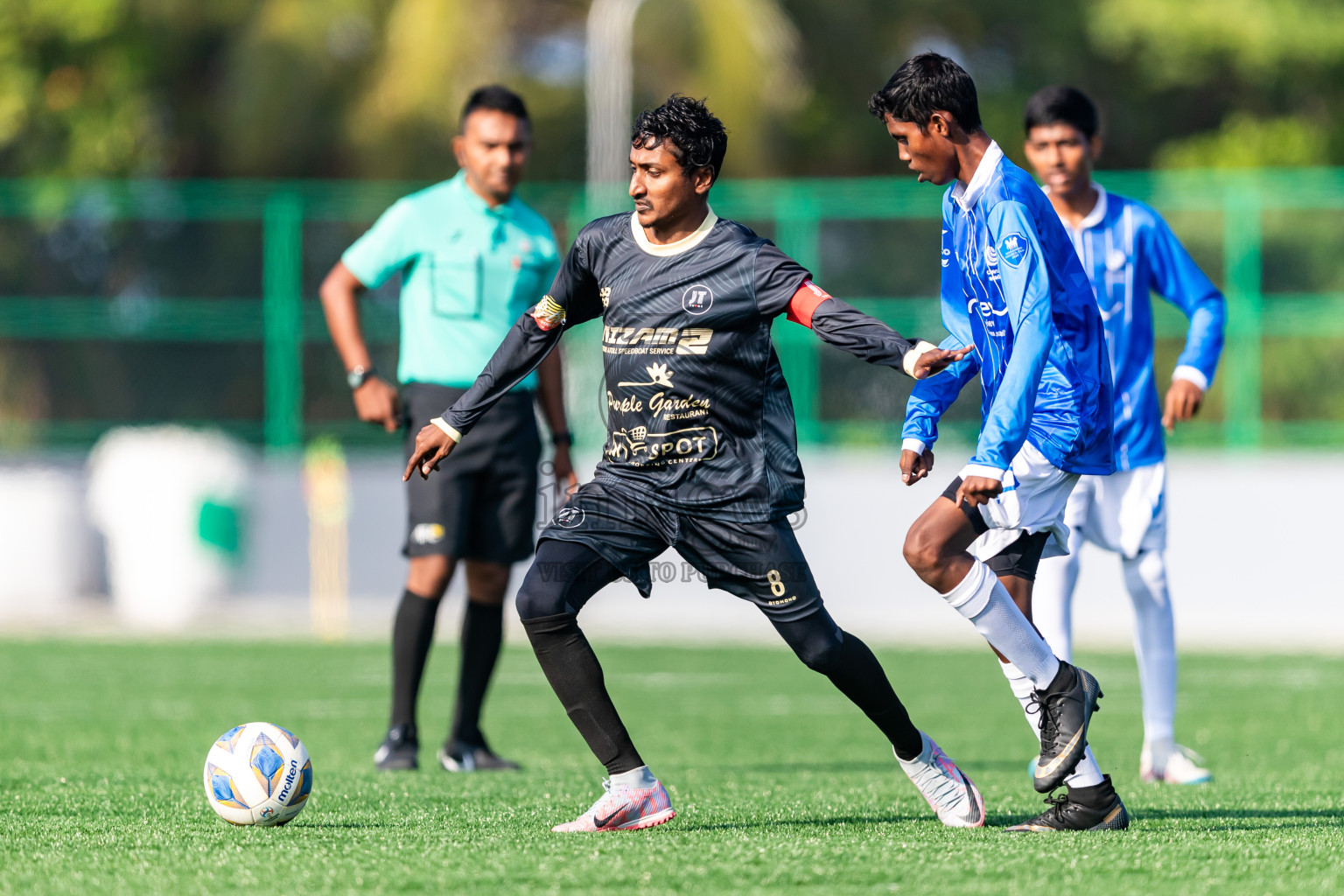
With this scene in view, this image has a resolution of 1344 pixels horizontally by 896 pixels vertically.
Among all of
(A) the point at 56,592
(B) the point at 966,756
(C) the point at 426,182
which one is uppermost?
(C) the point at 426,182

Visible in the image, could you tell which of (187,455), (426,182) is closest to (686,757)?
(187,455)

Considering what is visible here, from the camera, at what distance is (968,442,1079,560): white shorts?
4.95 metres

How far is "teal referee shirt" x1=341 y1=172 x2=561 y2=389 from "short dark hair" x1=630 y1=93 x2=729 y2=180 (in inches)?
84.7

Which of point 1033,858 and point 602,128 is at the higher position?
point 602,128

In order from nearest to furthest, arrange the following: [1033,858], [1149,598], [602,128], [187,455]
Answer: [1033,858] < [1149,598] < [187,455] < [602,128]

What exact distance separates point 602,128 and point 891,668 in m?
11.2

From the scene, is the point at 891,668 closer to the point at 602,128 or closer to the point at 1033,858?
the point at 1033,858

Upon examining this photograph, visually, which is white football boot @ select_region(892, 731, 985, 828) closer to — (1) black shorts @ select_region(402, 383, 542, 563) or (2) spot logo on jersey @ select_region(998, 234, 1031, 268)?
(2) spot logo on jersey @ select_region(998, 234, 1031, 268)

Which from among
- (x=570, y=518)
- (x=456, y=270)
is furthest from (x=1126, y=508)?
(x=456, y=270)

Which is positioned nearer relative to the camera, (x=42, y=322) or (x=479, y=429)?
(x=479, y=429)

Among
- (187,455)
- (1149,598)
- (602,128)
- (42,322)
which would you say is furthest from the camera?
(602,128)

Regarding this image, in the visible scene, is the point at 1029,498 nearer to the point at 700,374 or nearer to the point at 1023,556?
the point at 1023,556

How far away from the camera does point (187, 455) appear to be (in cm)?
1536

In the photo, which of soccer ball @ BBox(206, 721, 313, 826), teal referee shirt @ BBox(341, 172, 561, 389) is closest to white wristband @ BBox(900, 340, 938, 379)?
soccer ball @ BBox(206, 721, 313, 826)
